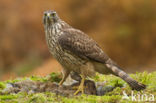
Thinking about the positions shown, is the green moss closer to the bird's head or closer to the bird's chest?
the bird's chest

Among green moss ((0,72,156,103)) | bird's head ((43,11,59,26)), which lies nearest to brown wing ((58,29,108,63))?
bird's head ((43,11,59,26))

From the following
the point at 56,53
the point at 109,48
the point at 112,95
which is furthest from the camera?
the point at 109,48

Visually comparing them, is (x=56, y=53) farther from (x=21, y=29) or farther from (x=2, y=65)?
(x=21, y=29)

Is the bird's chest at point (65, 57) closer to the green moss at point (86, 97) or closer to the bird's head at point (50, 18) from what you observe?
the bird's head at point (50, 18)

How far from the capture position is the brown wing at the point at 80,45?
10.1m

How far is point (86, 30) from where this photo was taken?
24000mm

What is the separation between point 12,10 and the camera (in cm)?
2595

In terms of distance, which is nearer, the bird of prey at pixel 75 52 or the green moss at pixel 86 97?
the green moss at pixel 86 97

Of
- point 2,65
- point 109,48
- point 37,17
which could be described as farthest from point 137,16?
point 2,65

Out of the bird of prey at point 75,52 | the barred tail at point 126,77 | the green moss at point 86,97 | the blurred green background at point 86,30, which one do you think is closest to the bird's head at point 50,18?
the bird of prey at point 75,52

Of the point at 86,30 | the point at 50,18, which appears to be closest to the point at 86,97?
the point at 50,18

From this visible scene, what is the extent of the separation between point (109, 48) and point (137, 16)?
2.02m

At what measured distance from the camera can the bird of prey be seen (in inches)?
397

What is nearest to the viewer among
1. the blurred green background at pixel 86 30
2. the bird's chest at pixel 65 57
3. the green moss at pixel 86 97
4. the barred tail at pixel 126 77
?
the green moss at pixel 86 97
